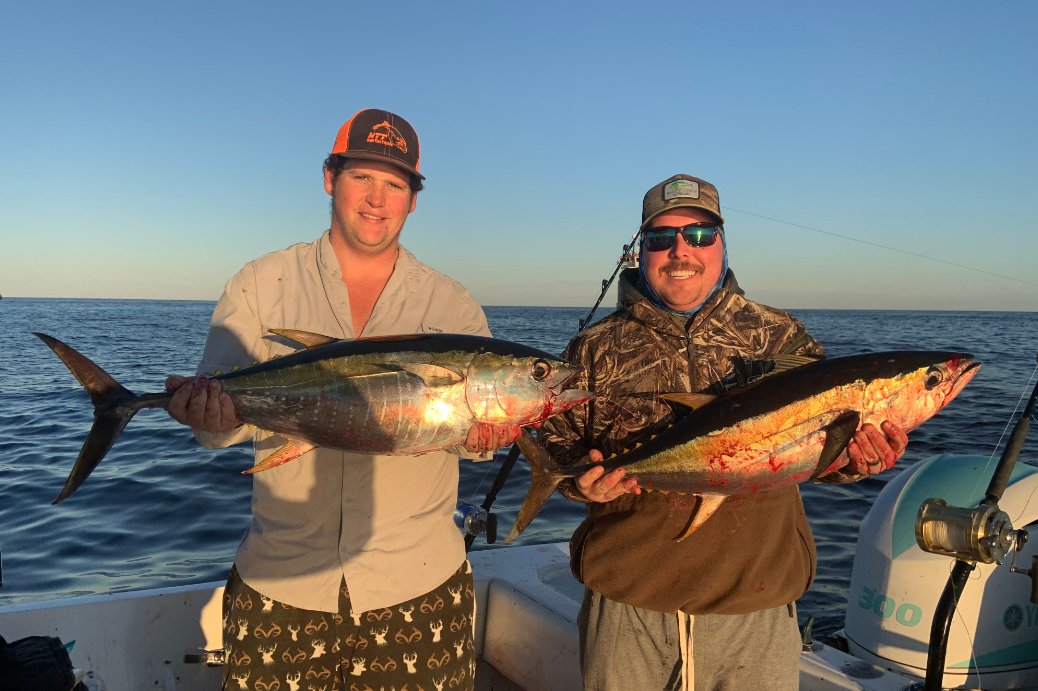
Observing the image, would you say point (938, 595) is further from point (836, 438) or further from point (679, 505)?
point (679, 505)

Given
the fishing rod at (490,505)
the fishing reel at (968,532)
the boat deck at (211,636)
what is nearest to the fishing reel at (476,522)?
the fishing rod at (490,505)

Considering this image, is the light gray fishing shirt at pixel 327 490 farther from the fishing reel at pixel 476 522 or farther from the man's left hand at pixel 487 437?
the fishing reel at pixel 476 522

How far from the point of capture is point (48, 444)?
482 inches

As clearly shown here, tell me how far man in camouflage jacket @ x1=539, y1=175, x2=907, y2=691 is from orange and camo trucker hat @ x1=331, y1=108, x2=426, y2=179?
1093 millimetres

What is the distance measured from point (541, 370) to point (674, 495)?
2.45 feet

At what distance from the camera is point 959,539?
300cm

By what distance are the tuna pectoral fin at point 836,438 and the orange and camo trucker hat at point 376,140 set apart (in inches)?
78.8

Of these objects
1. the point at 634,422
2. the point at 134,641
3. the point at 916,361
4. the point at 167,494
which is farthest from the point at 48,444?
the point at 916,361

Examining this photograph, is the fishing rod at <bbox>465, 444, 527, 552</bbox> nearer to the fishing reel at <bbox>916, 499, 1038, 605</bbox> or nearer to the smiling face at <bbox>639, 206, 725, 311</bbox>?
the smiling face at <bbox>639, 206, 725, 311</bbox>

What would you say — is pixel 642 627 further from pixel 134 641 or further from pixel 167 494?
pixel 167 494

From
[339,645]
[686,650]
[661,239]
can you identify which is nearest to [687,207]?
[661,239]

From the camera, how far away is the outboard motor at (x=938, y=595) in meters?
3.86

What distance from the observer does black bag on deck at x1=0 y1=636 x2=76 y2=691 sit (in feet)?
7.01

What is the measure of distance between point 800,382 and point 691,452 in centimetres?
51
